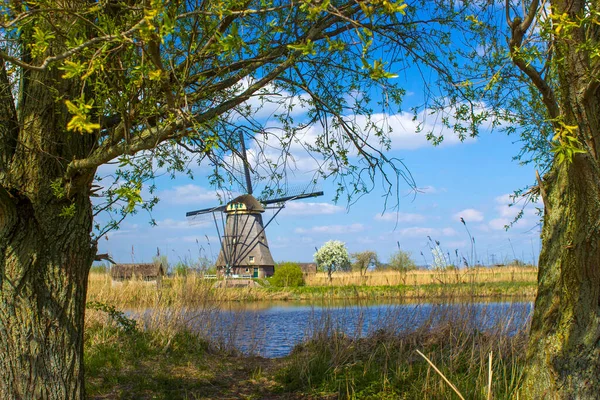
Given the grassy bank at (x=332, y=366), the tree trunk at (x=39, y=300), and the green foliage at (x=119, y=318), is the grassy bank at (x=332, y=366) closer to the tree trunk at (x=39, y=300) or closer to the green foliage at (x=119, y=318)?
the green foliage at (x=119, y=318)

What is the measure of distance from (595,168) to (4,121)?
3.88 metres

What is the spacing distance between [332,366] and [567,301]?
290 cm

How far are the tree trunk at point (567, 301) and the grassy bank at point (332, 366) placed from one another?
102 cm

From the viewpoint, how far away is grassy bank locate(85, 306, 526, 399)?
17.2ft

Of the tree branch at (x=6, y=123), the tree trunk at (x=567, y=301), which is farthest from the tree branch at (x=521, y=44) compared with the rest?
the tree branch at (x=6, y=123)

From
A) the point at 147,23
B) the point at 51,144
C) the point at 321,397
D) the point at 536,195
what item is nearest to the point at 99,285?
the point at 321,397

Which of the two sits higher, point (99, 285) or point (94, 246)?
point (94, 246)

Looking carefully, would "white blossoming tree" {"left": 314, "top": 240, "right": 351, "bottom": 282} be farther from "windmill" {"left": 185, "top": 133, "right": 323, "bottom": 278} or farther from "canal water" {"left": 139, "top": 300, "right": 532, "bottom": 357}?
"canal water" {"left": 139, "top": 300, "right": 532, "bottom": 357}

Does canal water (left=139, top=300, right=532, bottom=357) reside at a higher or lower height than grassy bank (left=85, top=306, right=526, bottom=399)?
higher

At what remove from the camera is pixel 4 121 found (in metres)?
3.80

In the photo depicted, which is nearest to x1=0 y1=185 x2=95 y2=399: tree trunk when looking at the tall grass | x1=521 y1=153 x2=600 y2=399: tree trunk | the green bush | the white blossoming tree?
the tall grass

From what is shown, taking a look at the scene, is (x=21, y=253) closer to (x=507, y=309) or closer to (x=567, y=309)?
(x=567, y=309)

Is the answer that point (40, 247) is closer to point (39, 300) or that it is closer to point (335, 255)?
point (39, 300)

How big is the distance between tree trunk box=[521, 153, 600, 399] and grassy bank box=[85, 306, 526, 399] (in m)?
1.02
